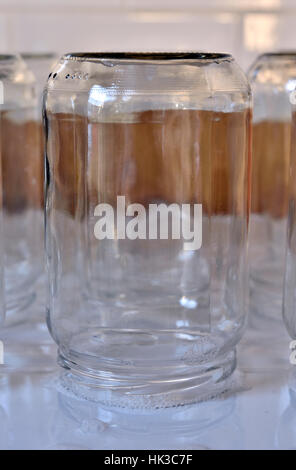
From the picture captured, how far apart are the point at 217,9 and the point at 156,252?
59cm

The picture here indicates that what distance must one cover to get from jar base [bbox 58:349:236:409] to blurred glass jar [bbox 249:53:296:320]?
0.22 m

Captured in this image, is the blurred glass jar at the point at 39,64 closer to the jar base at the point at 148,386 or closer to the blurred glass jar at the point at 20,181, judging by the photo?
the blurred glass jar at the point at 20,181

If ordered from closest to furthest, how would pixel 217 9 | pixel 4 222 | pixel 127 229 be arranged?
pixel 127 229, pixel 4 222, pixel 217 9

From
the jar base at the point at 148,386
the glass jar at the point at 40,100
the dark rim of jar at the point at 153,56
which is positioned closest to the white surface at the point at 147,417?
the jar base at the point at 148,386

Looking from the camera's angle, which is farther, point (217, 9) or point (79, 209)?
point (217, 9)

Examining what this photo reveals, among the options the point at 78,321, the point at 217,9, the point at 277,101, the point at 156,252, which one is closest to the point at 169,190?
the point at 156,252

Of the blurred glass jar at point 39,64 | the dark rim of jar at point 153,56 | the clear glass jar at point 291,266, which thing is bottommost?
the clear glass jar at point 291,266

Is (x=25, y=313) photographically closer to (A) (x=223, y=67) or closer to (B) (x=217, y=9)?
(A) (x=223, y=67)

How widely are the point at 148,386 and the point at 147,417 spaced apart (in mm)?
31

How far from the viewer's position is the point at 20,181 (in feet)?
3.07

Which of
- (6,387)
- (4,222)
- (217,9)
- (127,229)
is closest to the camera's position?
(6,387)

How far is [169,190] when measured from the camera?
813 millimetres

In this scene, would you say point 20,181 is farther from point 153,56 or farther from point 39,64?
point 153,56

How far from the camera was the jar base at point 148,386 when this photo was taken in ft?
2.02
